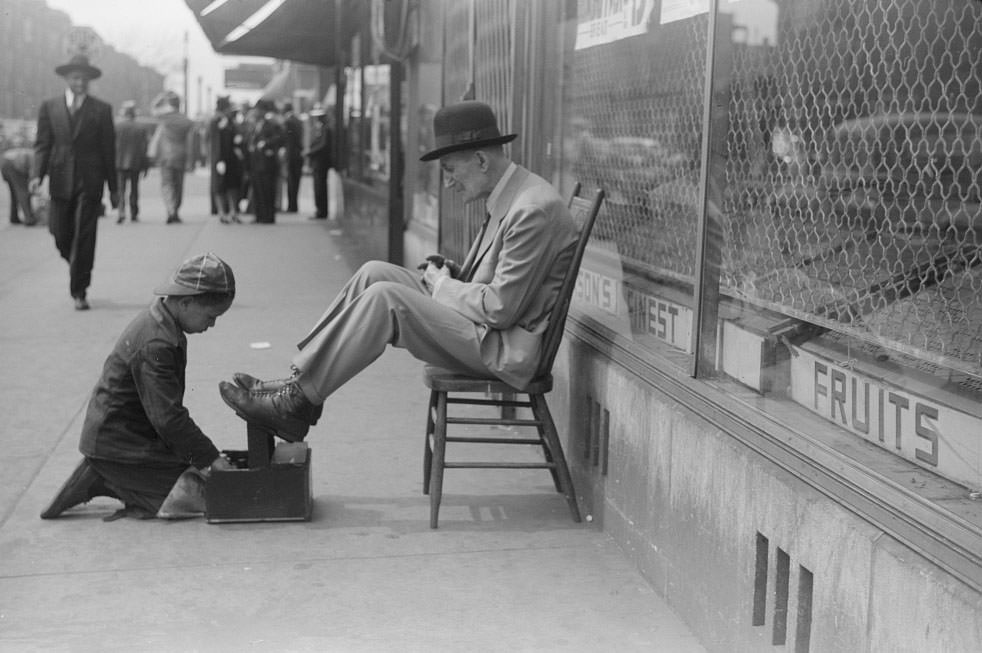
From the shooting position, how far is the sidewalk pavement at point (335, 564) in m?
3.72

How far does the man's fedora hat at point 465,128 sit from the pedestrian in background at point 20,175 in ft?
48.0

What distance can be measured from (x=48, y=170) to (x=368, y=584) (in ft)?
21.8

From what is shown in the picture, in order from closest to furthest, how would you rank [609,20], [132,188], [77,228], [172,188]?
[609,20], [77,228], [172,188], [132,188]

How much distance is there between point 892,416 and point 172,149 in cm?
1629

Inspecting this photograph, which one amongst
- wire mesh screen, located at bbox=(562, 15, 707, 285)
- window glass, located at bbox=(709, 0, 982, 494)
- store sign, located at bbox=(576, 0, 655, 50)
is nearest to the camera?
window glass, located at bbox=(709, 0, 982, 494)

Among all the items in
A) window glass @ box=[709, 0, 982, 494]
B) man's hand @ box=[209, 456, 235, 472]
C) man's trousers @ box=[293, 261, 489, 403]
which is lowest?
man's hand @ box=[209, 456, 235, 472]

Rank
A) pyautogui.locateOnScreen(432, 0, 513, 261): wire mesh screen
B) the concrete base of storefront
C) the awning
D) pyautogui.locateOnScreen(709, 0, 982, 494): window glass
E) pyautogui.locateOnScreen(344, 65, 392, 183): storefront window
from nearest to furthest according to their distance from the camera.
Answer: the concrete base of storefront < pyautogui.locateOnScreen(709, 0, 982, 494): window glass < pyautogui.locateOnScreen(432, 0, 513, 261): wire mesh screen < pyautogui.locateOnScreen(344, 65, 392, 183): storefront window < the awning

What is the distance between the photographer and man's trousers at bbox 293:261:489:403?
4562mm

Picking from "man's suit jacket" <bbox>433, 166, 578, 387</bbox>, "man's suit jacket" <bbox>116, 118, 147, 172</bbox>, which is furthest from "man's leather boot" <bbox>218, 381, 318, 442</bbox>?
"man's suit jacket" <bbox>116, 118, 147, 172</bbox>

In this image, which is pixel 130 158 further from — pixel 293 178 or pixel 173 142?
pixel 293 178

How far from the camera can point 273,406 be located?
4566 millimetres

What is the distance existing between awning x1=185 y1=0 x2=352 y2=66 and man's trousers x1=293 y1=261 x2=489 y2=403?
31.0 feet

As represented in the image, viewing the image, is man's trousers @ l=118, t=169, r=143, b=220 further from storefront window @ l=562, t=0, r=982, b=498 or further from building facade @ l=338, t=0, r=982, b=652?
storefront window @ l=562, t=0, r=982, b=498

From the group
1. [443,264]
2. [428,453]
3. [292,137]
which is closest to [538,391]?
[428,453]
